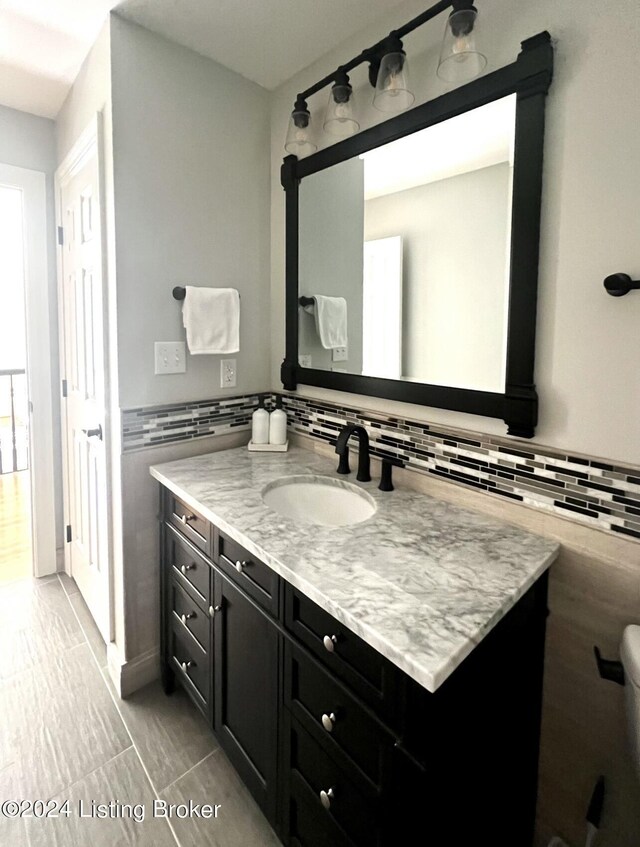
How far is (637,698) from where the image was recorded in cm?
88

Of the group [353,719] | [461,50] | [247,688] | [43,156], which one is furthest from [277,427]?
[43,156]

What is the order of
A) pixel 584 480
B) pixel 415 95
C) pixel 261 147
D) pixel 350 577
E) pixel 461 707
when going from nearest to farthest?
pixel 461 707
pixel 350 577
pixel 584 480
pixel 415 95
pixel 261 147

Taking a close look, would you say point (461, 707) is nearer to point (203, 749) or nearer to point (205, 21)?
point (203, 749)

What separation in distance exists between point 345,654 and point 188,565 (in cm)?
79

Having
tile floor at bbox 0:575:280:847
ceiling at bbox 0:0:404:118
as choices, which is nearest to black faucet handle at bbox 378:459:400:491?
tile floor at bbox 0:575:280:847

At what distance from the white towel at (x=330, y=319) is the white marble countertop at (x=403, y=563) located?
0.57 m

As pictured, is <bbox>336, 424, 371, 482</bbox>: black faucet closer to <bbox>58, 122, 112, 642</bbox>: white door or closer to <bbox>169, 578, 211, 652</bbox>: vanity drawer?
<bbox>169, 578, 211, 652</bbox>: vanity drawer

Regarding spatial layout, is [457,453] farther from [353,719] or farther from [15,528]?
[15,528]

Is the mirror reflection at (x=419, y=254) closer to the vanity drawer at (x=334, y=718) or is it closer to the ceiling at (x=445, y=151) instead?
the ceiling at (x=445, y=151)

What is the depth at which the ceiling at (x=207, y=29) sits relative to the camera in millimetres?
1457

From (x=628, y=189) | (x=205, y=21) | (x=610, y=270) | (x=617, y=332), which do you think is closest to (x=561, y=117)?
(x=628, y=189)

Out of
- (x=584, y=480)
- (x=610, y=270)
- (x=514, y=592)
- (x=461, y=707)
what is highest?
(x=610, y=270)

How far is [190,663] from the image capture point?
1579mm

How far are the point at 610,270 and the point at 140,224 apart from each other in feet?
4.82
